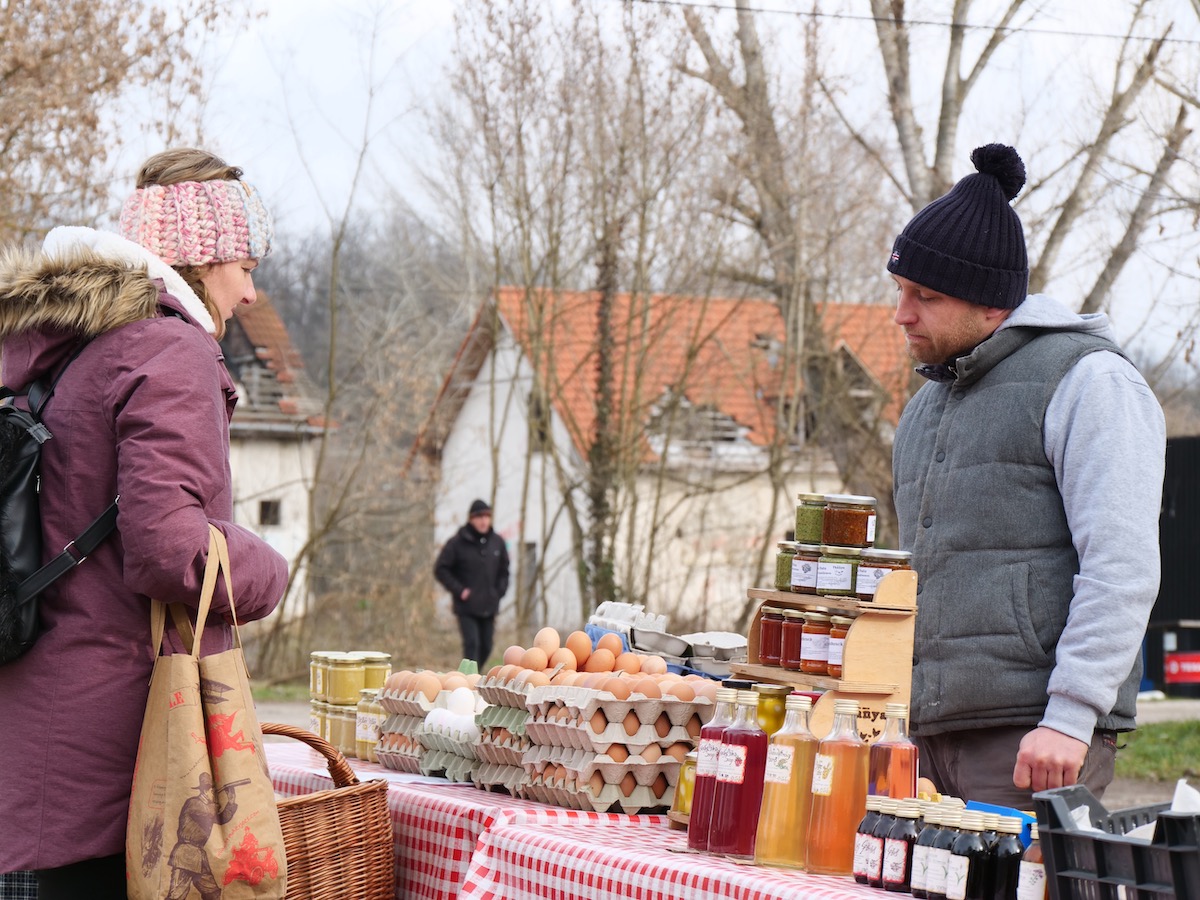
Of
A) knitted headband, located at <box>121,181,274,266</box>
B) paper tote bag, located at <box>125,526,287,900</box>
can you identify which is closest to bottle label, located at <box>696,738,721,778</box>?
paper tote bag, located at <box>125,526,287,900</box>

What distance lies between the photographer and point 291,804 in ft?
10.2

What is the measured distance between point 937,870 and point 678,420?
16.8 metres

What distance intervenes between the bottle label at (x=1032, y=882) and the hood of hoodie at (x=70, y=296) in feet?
5.77

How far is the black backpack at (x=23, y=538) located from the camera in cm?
243

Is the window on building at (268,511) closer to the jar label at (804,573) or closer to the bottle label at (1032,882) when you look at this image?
the jar label at (804,573)

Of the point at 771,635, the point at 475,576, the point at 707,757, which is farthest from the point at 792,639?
the point at 475,576

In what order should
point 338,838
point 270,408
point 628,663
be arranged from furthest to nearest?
point 270,408 < point 628,663 < point 338,838

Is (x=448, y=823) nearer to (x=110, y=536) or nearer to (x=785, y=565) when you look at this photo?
(x=785, y=565)

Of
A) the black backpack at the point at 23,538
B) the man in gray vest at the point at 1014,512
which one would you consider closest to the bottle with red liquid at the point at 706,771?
the man in gray vest at the point at 1014,512

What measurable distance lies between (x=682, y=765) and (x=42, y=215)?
9.95 meters

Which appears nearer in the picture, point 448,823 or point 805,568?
point 805,568

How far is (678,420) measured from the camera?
19.0 meters

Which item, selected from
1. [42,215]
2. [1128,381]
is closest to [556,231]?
[42,215]

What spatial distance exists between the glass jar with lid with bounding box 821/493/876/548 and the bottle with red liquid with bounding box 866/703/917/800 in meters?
0.45
